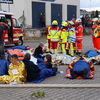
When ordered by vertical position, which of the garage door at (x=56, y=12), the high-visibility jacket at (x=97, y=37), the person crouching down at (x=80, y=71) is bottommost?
the person crouching down at (x=80, y=71)

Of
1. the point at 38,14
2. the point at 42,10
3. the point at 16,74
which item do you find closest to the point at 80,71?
the point at 16,74

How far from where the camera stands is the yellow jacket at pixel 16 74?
9227 millimetres

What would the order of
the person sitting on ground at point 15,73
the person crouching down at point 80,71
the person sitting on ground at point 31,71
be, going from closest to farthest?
1. the person sitting on ground at point 15,73
2. the person sitting on ground at point 31,71
3. the person crouching down at point 80,71

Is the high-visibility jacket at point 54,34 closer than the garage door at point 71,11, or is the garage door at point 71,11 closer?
the high-visibility jacket at point 54,34

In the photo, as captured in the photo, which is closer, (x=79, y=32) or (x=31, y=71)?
(x=31, y=71)

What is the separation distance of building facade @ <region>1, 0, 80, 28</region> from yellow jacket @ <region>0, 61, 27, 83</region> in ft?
77.8

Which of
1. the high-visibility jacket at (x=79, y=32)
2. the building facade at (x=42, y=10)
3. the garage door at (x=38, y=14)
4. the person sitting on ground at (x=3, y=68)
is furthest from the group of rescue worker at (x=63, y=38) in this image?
the garage door at (x=38, y=14)

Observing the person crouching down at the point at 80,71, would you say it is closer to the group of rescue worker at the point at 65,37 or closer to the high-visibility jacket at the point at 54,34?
the group of rescue worker at the point at 65,37

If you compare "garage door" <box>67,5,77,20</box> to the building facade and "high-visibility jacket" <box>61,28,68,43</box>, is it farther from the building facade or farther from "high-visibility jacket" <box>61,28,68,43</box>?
"high-visibility jacket" <box>61,28,68,43</box>

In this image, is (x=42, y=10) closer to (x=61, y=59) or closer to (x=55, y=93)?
(x=61, y=59)

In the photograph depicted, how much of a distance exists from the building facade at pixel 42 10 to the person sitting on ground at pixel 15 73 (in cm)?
2372

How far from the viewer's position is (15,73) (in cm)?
939

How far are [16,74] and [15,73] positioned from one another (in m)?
0.05

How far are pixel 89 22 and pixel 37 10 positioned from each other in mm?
9556
